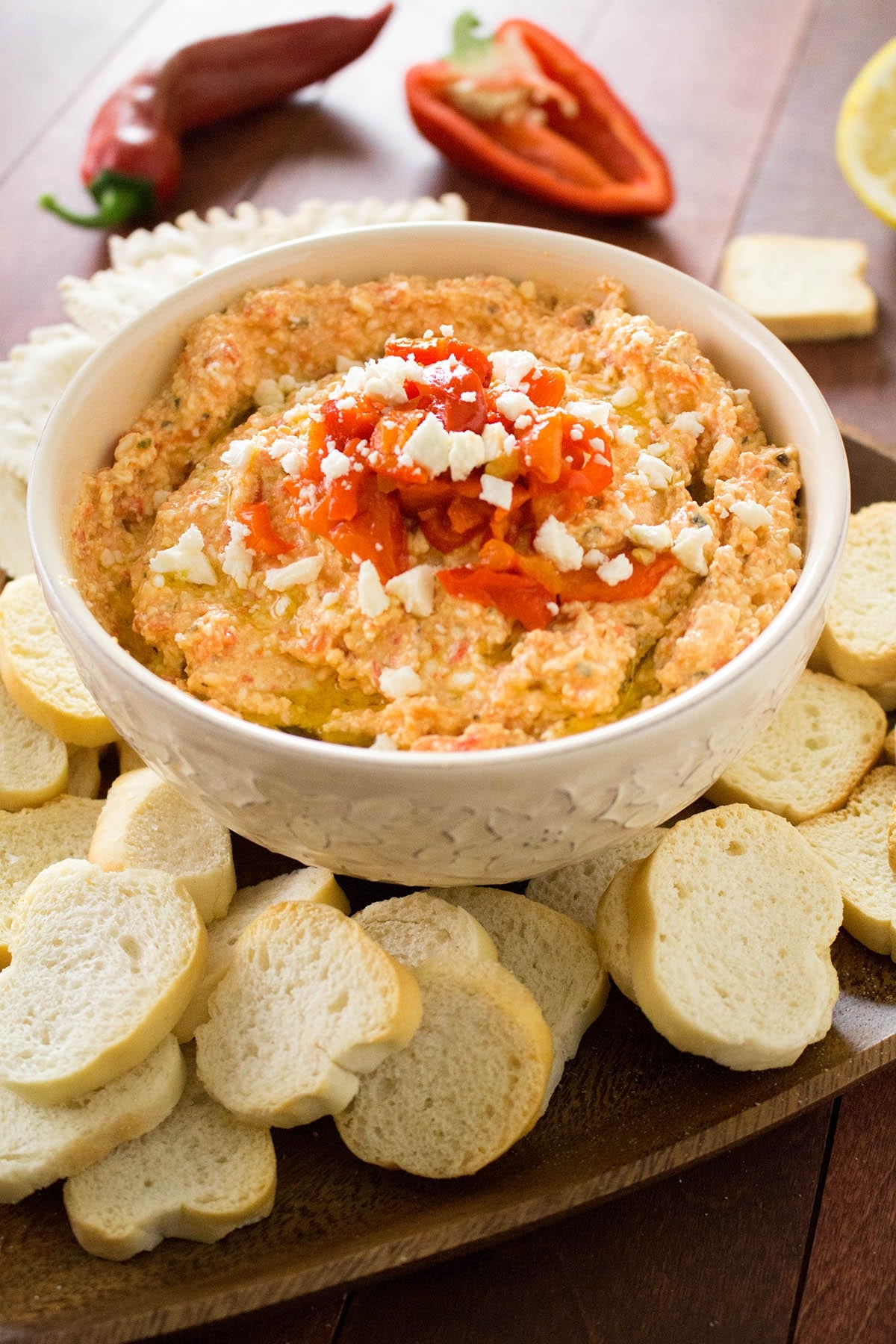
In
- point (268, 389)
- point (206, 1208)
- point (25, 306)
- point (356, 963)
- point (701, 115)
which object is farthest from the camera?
point (701, 115)

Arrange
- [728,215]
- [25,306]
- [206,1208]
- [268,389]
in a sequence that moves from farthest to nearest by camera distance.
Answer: [728,215] → [25,306] → [268,389] → [206,1208]

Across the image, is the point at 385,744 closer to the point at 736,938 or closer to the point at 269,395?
the point at 736,938

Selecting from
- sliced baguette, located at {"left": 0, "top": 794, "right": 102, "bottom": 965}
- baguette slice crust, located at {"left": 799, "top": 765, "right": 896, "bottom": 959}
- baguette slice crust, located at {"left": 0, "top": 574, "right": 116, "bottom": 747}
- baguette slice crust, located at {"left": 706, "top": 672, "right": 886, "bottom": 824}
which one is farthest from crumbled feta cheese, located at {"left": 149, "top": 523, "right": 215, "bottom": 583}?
baguette slice crust, located at {"left": 799, "top": 765, "right": 896, "bottom": 959}

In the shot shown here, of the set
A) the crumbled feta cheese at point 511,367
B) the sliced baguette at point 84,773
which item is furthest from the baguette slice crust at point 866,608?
the sliced baguette at point 84,773

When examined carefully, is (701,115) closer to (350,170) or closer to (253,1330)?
(350,170)

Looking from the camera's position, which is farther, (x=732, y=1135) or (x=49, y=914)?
(x=49, y=914)

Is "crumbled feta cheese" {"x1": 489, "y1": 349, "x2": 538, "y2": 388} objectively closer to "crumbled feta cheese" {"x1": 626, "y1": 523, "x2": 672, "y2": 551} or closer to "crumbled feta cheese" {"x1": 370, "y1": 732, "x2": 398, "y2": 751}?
"crumbled feta cheese" {"x1": 626, "y1": 523, "x2": 672, "y2": 551}

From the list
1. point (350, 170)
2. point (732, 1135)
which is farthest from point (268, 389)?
point (350, 170)
